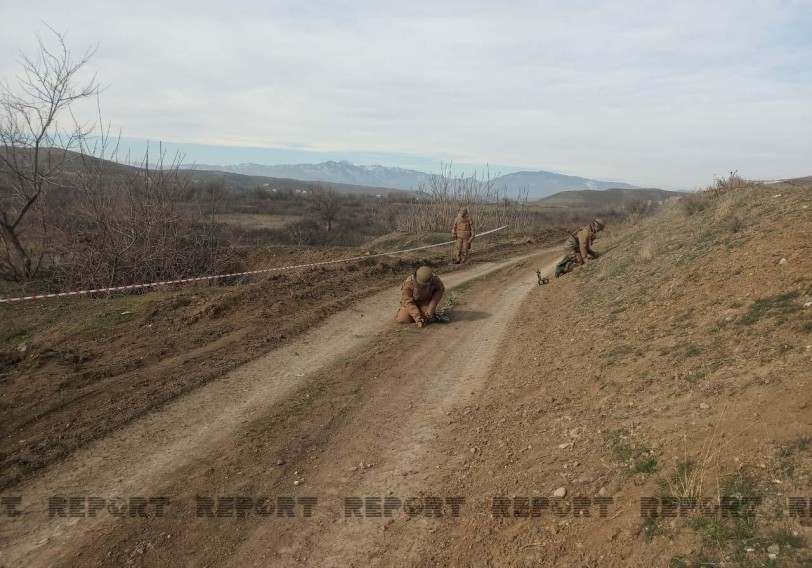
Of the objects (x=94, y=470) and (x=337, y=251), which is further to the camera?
(x=337, y=251)

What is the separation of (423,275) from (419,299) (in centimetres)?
70

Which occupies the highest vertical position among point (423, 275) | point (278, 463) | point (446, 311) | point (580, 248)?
point (580, 248)

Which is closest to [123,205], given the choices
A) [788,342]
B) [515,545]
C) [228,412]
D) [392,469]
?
[228,412]

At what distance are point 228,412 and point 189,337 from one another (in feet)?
10.3

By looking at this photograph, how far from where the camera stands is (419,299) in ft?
32.4

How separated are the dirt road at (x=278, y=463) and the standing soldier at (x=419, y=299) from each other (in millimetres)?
1431

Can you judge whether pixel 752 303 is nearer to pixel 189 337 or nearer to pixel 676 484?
pixel 676 484

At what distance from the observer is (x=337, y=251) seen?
19516mm

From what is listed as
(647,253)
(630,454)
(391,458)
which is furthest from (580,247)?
(391,458)

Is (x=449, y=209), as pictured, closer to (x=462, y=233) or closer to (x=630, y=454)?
(x=462, y=233)

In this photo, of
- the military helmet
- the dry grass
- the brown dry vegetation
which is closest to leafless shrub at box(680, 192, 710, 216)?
the dry grass

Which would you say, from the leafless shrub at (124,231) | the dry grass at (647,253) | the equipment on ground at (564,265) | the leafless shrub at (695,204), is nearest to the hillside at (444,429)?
the dry grass at (647,253)

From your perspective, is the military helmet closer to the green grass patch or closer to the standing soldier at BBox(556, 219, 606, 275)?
the green grass patch

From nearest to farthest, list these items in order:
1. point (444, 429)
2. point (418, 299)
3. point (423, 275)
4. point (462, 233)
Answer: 1. point (444, 429)
2. point (423, 275)
3. point (418, 299)
4. point (462, 233)
